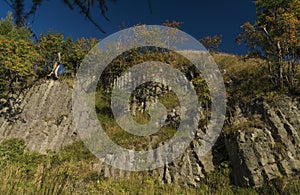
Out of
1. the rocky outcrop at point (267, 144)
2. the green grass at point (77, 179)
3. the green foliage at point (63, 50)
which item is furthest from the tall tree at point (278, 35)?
the green foliage at point (63, 50)

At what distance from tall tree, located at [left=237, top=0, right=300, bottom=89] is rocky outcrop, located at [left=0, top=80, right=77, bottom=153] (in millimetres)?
12953

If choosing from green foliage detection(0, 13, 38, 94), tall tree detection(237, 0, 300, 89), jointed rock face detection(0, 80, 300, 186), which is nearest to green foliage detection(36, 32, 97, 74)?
green foliage detection(0, 13, 38, 94)

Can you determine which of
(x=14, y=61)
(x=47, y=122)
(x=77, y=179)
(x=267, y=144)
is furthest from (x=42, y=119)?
(x=267, y=144)

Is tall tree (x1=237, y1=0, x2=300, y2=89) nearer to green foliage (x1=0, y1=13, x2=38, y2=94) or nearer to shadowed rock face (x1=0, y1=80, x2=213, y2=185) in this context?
shadowed rock face (x1=0, y1=80, x2=213, y2=185)

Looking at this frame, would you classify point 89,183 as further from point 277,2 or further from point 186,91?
point 277,2

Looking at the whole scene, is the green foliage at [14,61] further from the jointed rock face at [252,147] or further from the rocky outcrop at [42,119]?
the jointed rock face at [252,147]

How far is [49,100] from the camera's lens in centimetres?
1791

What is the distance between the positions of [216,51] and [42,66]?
17.6 metres

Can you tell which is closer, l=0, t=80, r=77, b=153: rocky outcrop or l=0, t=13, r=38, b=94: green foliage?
l=0, t=80, r=77, b=153: rocky outcrop

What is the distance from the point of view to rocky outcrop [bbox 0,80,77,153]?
15.4 m

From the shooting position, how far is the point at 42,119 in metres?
16.6

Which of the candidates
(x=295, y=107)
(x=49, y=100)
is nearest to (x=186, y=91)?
(x=295, y=107)

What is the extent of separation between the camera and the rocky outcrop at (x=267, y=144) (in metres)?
8.47

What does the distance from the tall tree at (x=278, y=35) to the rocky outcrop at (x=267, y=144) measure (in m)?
1.95
